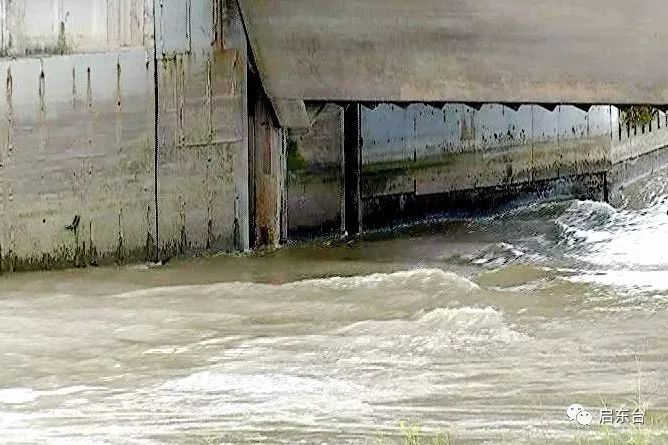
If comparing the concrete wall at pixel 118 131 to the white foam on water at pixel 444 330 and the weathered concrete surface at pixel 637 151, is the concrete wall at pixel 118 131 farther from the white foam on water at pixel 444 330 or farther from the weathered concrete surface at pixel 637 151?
the weathered concrete surface at pixel 637 151

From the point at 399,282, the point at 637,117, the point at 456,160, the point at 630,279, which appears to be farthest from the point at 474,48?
the point at 637,117

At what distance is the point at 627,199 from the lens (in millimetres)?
19172

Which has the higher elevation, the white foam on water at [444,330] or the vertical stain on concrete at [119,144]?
the vertical stain on concrete at [119,144]

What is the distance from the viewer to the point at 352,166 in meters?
14.0

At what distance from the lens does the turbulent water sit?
19.3 ft

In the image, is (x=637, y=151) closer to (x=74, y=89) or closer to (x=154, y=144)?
(x=154, y=144)

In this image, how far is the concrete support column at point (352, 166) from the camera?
1395cm

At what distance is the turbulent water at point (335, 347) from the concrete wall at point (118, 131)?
15.3 inches

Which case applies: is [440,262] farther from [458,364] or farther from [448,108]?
[458,364]

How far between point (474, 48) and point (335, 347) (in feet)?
12.7

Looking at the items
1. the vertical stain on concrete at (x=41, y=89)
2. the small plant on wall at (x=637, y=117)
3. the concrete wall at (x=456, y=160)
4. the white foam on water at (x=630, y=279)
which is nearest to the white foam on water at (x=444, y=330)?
the white foam on water at (x=630, y=279)

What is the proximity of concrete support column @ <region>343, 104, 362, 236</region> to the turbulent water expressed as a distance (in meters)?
1.35

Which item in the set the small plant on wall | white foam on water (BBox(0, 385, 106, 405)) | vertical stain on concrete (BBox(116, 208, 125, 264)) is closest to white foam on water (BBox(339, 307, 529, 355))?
white foam on water (BBox(0, 385, 106, 405))

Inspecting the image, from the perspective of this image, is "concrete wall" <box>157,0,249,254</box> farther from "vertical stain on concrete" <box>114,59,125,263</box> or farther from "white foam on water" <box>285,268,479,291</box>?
"white foam on water" <box>285,268,479,291</box>
